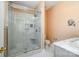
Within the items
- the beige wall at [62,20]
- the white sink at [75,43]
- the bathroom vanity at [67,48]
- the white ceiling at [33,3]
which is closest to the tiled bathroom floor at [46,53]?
the bathroom vanity at [67,48]

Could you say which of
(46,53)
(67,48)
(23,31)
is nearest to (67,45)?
(67,48)

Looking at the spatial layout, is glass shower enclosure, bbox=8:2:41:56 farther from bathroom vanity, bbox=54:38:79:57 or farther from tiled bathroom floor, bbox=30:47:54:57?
bathroom vanity, bbox=54:38:79:57

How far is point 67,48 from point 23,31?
60 centimetres

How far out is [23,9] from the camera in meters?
1.28

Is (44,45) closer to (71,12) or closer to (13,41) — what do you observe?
(13,41)

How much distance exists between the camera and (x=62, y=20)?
1.26 m

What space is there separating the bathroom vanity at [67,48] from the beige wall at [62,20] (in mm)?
64

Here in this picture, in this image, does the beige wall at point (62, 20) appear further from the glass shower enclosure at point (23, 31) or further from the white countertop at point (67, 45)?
the glass shower enclosure at point (23, 31)

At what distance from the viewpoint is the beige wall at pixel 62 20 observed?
1.22 meters

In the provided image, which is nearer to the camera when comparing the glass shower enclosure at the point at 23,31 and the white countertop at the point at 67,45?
the white countertop at the point at 67,45

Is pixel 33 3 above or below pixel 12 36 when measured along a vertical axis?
above

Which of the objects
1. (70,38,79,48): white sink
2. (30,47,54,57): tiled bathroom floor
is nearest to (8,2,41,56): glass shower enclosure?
(30,47,54,57): tiled bathroom floor

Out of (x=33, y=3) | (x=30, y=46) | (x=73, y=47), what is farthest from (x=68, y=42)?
(x=33, y=3)

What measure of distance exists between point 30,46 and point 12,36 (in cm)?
28
